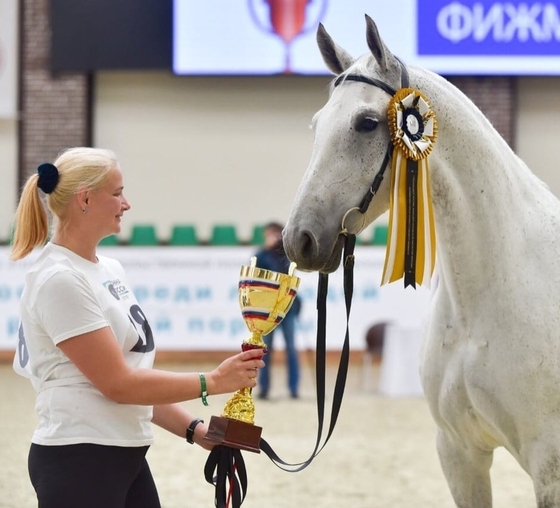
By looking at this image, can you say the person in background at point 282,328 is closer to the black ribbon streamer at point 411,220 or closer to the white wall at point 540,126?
the white wall at point 540,126

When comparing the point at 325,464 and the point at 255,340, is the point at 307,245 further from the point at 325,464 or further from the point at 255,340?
the point at 325,464

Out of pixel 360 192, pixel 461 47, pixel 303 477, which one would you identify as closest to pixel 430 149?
pixel 360 192

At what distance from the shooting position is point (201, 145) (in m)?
12.7

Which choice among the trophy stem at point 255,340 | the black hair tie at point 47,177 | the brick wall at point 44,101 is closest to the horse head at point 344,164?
the trophy stem at point 255,340

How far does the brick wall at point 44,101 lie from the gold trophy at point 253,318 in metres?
10.5

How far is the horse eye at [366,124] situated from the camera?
7.64 feet

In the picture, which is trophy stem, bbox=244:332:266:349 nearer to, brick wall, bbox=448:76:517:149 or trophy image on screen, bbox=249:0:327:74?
trophy image on screen, bbox=249:0:327:74

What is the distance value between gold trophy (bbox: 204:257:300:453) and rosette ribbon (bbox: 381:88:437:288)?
0.35 meters

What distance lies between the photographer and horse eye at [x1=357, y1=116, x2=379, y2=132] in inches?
91.7

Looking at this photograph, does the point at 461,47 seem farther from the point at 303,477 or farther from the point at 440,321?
the point at 440,321

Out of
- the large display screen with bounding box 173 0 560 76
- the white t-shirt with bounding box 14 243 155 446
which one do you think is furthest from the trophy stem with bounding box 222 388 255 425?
the large display screen with bounding box 173 0 560 76

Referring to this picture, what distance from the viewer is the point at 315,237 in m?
2.25

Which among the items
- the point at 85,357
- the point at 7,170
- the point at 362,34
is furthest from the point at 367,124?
the point at 7,170

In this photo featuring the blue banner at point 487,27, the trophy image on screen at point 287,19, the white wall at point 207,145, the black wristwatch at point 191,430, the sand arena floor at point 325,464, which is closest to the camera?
the black wristwatch at point 191,430
